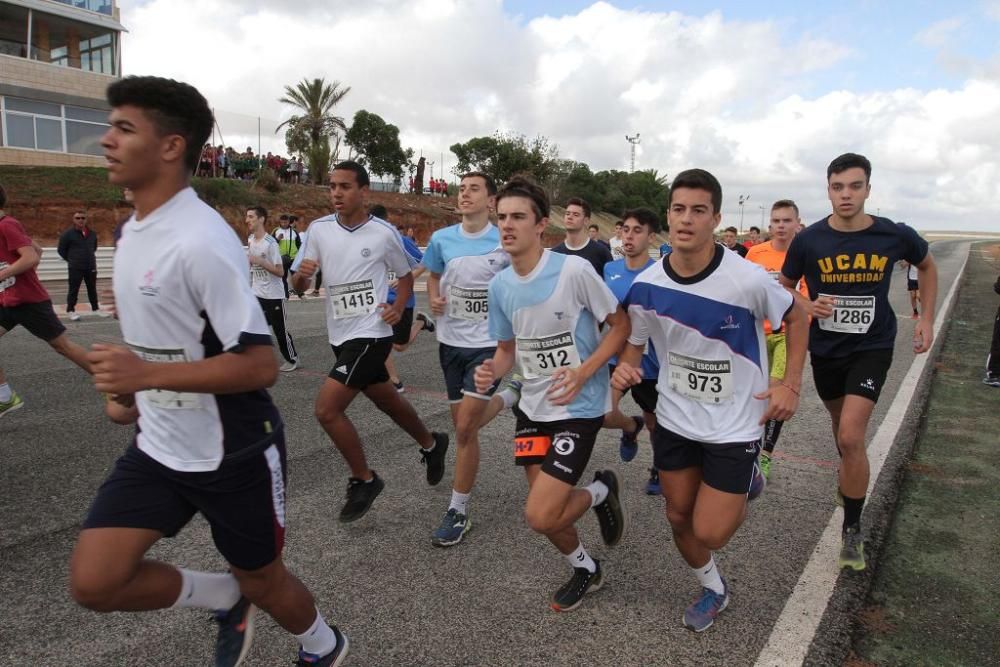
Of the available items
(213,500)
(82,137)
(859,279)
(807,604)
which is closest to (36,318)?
(213,500)

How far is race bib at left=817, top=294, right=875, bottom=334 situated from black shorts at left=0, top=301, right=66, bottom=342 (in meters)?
6.39

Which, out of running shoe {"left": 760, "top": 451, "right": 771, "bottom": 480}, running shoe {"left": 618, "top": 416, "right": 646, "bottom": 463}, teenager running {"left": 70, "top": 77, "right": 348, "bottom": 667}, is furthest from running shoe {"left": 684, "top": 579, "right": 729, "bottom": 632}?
running shoe {"left": 618, "top": 416, "right": 646, "bottom": 463}

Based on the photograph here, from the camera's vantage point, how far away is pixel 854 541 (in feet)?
11.8

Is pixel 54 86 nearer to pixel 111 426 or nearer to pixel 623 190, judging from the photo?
pixel 111 426

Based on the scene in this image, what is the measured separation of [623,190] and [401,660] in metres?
77.6

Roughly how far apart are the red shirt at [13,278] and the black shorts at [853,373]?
6.40 m

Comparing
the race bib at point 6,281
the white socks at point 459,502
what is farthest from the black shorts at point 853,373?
the race bib at point 6,281

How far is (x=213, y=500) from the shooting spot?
224 cm

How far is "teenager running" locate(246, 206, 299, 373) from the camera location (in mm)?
8539

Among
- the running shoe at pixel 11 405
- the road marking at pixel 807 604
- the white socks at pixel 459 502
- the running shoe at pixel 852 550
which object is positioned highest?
the running shoe at pixel 852 550

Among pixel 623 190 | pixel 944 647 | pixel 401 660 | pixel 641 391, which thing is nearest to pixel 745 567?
pixel 944 647

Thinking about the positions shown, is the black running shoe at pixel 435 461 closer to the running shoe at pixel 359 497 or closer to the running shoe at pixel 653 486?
the running shoe at pixel 359 497

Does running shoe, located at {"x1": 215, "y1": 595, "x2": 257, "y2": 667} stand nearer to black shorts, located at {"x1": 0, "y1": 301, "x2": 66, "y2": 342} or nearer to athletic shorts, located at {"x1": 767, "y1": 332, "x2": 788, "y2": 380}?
athletic shorts, located at {"x1": 767, "y1": 332, "x2": 788, "y2": 380}

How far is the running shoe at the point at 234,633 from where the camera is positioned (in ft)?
7.97
